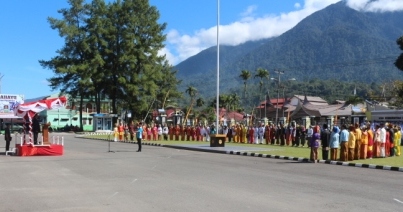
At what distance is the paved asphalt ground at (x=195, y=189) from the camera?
30.4 feet

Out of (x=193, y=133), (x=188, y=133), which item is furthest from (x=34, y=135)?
(x=188, y=133)

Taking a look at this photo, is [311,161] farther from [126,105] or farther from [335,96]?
[335,96]

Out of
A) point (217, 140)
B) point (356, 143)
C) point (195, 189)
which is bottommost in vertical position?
point (195, 189)

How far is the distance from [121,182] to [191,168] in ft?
15.2

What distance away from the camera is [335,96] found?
416ft

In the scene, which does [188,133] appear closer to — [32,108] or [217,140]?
[217,140]

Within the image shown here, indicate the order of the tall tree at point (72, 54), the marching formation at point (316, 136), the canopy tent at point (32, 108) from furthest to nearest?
1. the tall tree at point (72, 54)
2. the canopy tent at point (32, 108)
3. the marching formation at point (316, 136)

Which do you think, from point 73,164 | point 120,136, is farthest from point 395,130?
point 120,136

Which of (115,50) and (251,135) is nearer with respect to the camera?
(251,135)

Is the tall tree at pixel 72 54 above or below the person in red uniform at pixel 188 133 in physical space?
above

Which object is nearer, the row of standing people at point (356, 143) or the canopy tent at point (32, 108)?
the row of standing people at point (356, 143)

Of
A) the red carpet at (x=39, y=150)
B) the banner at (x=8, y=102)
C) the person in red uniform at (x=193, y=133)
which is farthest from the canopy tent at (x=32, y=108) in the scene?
the person in red uniform at (x=193, y=133)

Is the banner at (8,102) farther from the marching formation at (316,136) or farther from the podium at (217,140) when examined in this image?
the podium at (217,140)

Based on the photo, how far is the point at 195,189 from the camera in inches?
453
